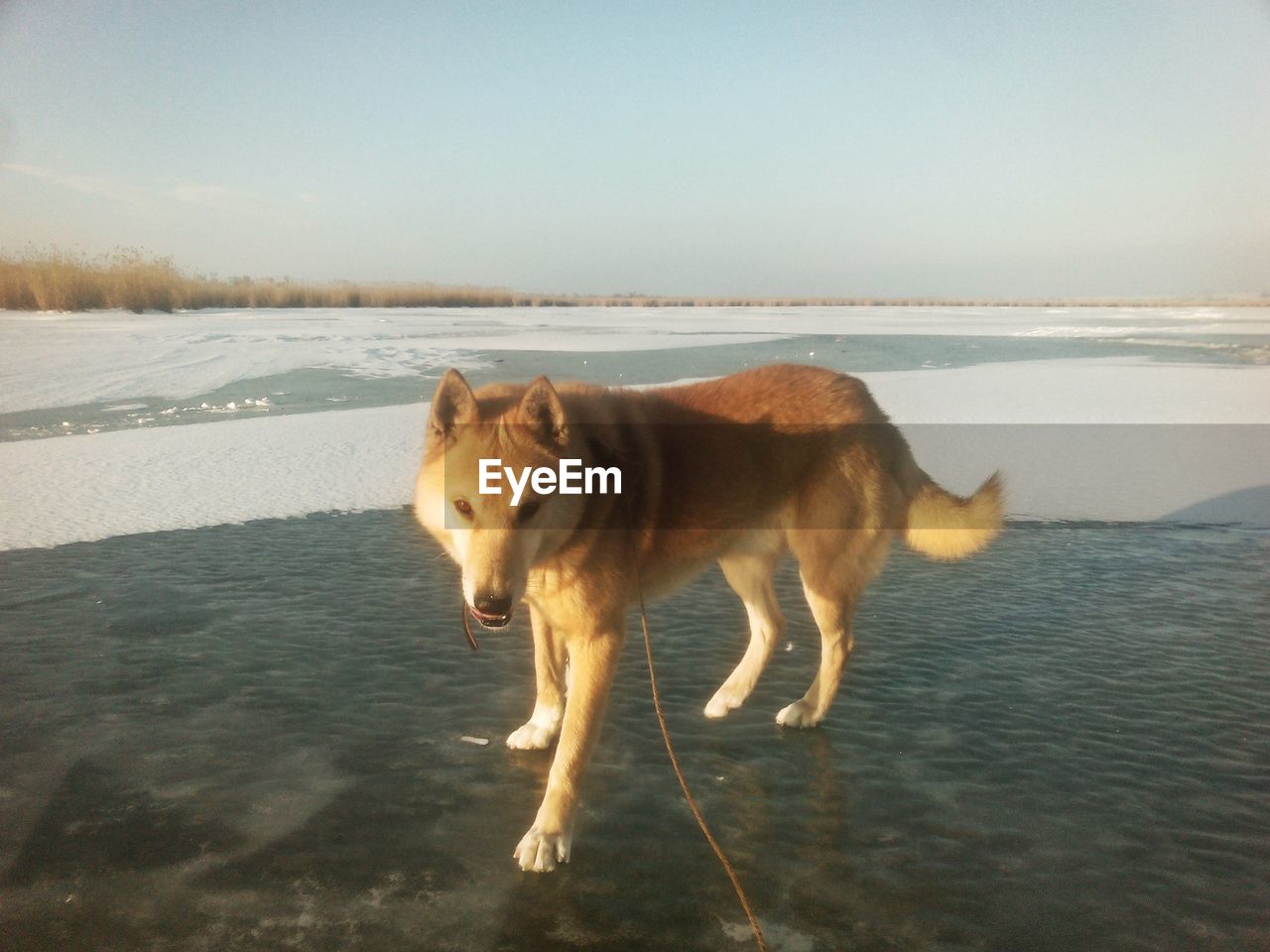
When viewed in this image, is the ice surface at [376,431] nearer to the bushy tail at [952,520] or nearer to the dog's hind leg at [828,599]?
the bushy tail at [952,520]

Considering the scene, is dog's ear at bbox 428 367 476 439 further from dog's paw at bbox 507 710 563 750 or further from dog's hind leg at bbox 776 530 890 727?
dog's hind leg at bbox 776 530 890 727

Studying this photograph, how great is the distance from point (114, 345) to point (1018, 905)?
655 inches

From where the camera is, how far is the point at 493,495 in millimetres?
2701

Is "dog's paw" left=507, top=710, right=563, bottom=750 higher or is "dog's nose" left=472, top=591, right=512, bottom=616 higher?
"dog's nose" left=472, top=591, right=512, bottom=616

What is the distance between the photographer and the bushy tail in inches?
Answer: 153

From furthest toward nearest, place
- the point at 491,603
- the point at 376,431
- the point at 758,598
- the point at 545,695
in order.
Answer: the point at 376,431 < the point at 758,598 < the point at 545,695 < the point at 491,603

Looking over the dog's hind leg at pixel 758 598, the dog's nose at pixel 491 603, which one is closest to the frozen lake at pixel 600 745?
the dog's hind leg at pixel 758 598

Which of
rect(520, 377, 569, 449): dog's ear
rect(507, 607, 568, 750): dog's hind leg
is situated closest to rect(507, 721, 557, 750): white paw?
rect(507, 607, 568, 750): dog's hind leg

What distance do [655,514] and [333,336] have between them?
17691 millimetres

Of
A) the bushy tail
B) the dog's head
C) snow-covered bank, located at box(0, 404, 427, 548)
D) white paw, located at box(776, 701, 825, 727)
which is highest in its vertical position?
the dog's head

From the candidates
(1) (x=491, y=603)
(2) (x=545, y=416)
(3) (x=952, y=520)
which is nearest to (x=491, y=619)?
(1) (x=491, y=603)

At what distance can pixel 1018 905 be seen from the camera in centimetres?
248

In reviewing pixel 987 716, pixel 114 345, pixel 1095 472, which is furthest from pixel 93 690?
pixel 114 345

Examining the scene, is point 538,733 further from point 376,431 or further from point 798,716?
point 376,431
